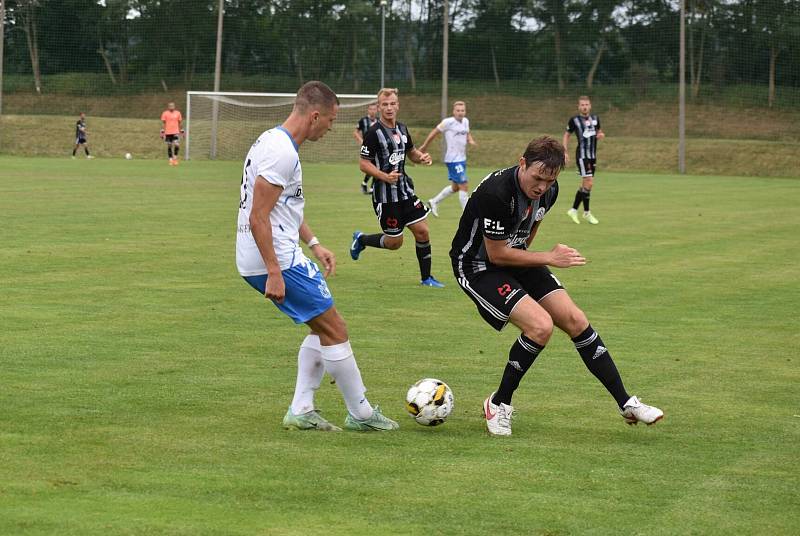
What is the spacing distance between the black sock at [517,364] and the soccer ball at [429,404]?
283 millimetres

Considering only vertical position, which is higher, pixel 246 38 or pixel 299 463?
pixel 246 38

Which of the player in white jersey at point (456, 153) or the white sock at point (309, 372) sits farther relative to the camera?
the player in white jersey at point (456, 153)

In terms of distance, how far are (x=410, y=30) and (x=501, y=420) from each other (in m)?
44.8

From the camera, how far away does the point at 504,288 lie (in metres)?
6.88

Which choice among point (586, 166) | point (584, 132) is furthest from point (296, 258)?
point (584, 132)

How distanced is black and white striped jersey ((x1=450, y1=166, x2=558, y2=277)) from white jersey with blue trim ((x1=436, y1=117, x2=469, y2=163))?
16.6 metres

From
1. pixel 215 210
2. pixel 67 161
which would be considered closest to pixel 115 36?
pixel 67 161

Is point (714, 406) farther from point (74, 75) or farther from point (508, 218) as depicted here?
point (74, 75)

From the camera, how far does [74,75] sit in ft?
165

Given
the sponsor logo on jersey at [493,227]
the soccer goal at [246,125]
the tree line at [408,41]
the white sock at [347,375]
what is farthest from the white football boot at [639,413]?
the tree line at [408,41]

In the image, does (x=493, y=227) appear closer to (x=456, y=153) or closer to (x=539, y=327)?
(x=539, y=327)

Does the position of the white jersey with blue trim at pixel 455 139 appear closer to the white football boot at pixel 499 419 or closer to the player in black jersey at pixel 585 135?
the player in black jersey at pixel 585 135

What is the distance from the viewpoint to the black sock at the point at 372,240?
45.7ft

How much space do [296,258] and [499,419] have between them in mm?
1441
